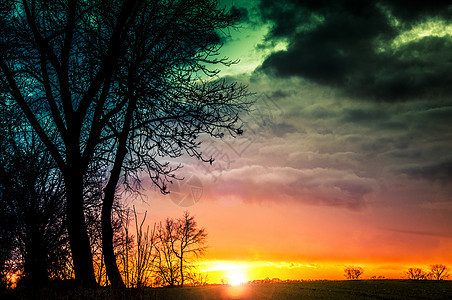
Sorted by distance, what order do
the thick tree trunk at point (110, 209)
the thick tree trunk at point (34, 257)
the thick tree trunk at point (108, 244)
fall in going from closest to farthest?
1. the thick tree trunk at point (108, 244)
2. the thick tree trunk at point (110, 209)
3. the thick tree trunk at point (34, 257)

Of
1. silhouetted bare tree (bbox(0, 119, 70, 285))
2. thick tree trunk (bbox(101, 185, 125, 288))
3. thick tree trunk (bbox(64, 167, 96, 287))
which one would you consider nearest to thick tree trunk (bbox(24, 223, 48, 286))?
silhouetted bare tree (bbox(0, 119, 70, 285))

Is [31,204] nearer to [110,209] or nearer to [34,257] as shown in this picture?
[34,257]

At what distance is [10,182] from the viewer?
13.7 m

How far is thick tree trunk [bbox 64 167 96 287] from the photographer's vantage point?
30.0 ft

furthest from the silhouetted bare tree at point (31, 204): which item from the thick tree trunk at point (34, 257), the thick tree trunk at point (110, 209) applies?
the thick tree trunk at point (110, 209)

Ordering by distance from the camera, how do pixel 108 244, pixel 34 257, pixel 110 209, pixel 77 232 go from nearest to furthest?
1. pixel 77 232
2. pixel 108 244
3. pixel 110 209
4. pixel 34 257

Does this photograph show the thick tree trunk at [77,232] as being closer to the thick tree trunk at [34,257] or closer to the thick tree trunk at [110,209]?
the thick tree trunk at [110,209]

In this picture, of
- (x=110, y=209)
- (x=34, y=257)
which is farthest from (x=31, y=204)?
(x=110, y=209)

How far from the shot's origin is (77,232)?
30.2ft

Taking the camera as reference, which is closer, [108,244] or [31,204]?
[108,244]

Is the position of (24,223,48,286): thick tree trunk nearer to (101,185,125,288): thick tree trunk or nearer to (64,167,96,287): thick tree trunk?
(64,167,96,287): thick tree trunk

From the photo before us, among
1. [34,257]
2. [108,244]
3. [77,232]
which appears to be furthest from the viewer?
[34,257]

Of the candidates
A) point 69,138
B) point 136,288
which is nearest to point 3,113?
point 69,138

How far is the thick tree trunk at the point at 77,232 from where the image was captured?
9.15m
